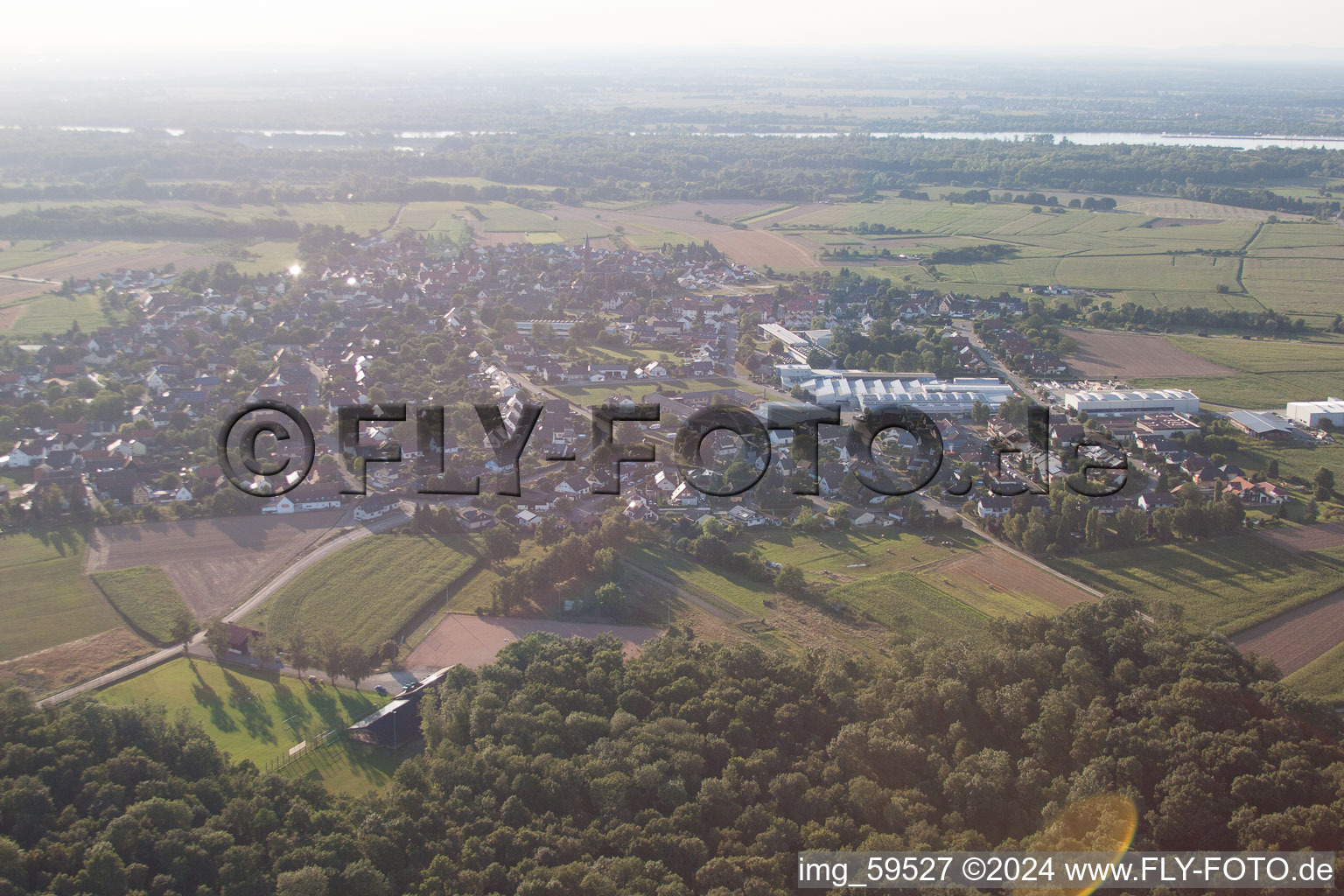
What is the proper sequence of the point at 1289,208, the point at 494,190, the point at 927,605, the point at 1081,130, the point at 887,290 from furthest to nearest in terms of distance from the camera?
the point at 1081,130, the point at 494,190, the point at 1289,208, the point at 887,290, the point at 927,605

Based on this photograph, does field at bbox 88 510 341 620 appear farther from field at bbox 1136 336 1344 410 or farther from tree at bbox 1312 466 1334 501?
field at bbox 1136 336 1344 410

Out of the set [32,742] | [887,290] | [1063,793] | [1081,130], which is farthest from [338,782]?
[1081,130]

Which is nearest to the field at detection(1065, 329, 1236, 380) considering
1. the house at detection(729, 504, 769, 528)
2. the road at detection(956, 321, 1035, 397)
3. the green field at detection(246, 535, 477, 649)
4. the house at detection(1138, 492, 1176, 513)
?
the road at detection(956, 321, 1035, 397)

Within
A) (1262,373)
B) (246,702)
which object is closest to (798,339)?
(1262,373)

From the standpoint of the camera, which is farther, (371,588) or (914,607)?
(371,588)

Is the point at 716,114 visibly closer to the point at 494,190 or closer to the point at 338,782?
the point at 494,190

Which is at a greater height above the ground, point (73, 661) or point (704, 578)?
point (704, 578)

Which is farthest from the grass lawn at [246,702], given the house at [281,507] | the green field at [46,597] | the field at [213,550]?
the house at [281,507]

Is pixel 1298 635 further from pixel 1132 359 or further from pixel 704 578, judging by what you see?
pixel 1132 359
